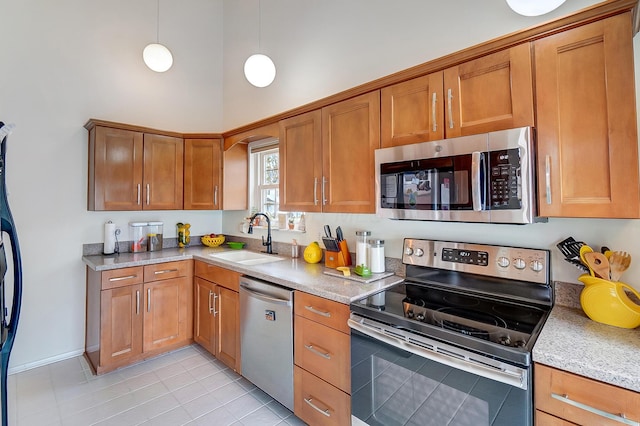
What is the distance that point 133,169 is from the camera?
9.63ft

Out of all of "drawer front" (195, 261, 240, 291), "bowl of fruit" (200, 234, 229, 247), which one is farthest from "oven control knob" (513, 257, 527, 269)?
"bowl of fruit" (200, 234, 229, 247)

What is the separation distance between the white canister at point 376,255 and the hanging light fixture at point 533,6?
58.4 inches

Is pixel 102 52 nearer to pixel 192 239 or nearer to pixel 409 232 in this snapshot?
pixel 192 239

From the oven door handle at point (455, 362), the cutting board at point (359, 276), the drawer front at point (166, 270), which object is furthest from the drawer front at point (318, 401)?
the drawer front at point (166, 270)

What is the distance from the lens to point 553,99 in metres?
1.29

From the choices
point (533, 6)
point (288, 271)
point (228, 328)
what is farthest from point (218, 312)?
point (533, 6)

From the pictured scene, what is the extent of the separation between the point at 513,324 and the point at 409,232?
34.8 inches

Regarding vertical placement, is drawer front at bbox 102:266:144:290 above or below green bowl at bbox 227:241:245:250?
below

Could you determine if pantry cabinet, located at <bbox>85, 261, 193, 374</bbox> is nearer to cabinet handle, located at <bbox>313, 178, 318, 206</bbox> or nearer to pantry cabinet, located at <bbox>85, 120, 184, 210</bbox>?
pantry cabinet, located at <bbox>85, 120, 184, 210</bbox>

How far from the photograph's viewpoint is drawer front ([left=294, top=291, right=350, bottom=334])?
1644 millimetres

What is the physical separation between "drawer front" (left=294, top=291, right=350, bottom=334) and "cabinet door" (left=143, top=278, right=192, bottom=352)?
156 cm

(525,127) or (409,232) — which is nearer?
(525,127)

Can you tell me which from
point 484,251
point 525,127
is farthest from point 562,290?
point 525,127

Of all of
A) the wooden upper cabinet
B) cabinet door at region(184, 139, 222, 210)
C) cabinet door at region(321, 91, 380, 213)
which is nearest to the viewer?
the wooden upper cabinet
